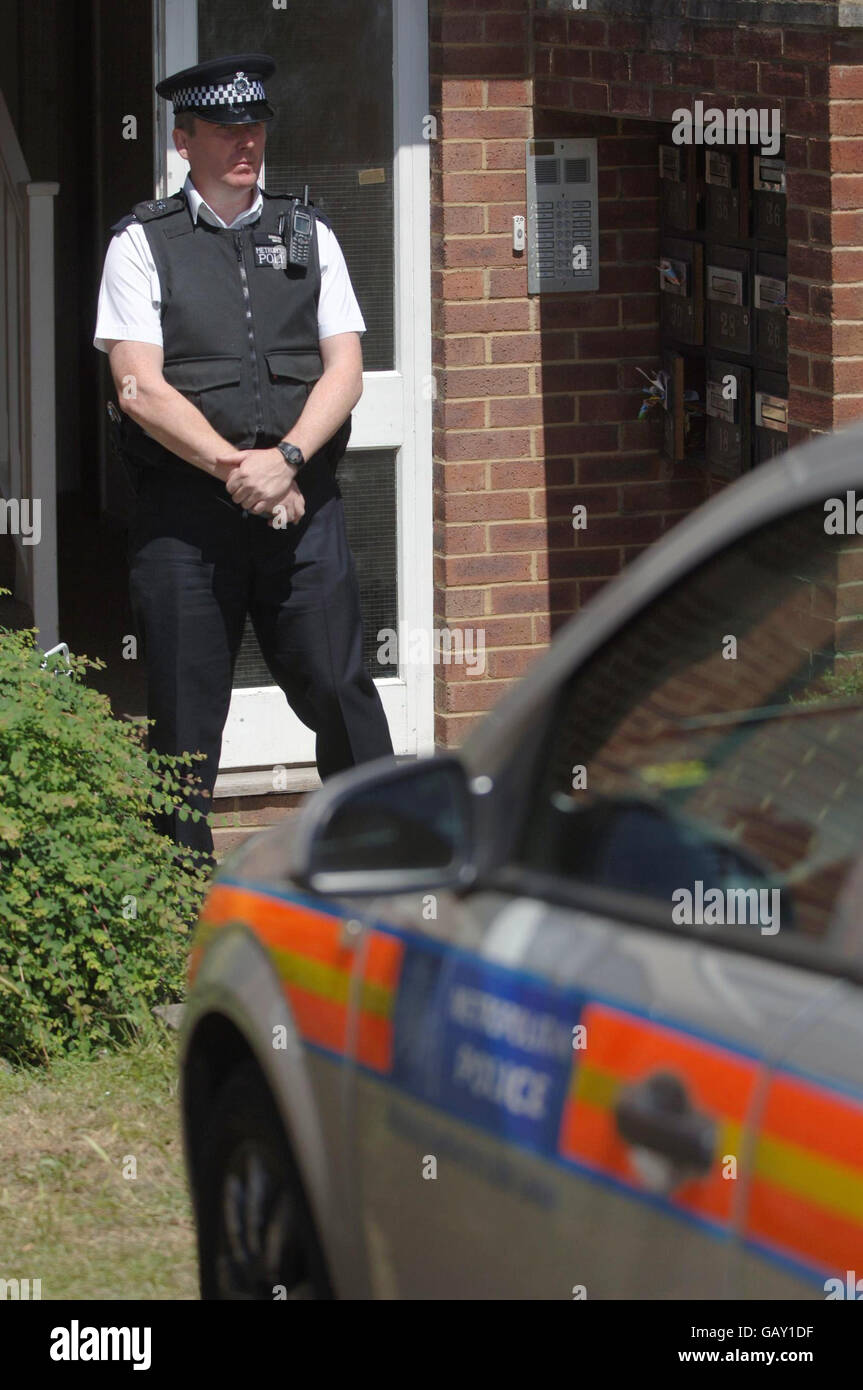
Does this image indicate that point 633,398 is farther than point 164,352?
Yes

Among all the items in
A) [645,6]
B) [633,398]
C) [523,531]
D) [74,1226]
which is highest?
[645,6]

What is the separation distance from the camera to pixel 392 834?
8.32 feet

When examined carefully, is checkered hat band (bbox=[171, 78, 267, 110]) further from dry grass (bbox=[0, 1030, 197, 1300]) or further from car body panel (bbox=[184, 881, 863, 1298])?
car body panel (bbox=[184, 881, 863, 1298])

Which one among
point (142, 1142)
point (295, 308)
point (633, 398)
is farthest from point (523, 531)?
point (142, 1142)

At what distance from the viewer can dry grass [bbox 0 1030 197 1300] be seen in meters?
3.90

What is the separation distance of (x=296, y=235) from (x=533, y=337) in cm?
159

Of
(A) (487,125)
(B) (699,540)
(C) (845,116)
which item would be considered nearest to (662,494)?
(A) (487,125)

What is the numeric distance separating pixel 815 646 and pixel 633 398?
4772mm

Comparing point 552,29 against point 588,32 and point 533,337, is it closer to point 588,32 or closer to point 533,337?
point 588,32

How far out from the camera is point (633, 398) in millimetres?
6961

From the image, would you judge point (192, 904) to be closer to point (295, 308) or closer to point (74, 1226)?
point (74, 1226)

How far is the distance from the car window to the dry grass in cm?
179

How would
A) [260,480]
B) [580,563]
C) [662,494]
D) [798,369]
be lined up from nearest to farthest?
[260,480] < [798,369] < [580,563] < [662,494]

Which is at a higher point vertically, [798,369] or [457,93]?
[457,93]
